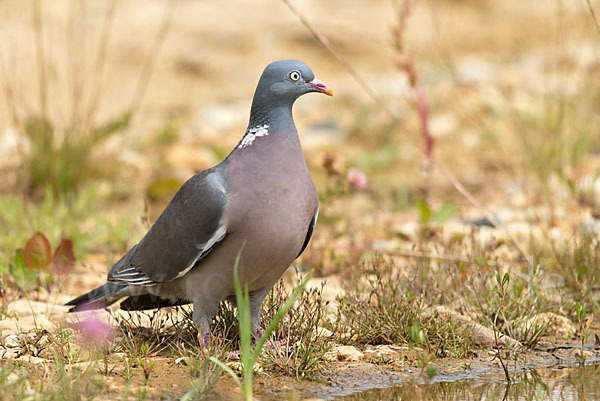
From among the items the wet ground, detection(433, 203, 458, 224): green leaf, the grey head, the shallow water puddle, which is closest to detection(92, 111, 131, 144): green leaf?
detection(433, 203, 458, 224): green leaf

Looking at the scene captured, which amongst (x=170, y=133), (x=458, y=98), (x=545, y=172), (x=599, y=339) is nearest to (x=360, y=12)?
(x=458, y=98)

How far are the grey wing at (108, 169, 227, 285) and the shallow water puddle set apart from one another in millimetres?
826

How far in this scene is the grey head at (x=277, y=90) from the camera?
336 cm

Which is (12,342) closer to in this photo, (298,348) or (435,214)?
(298,348)

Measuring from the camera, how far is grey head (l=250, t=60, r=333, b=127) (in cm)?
336

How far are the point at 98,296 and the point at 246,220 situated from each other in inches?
38.7

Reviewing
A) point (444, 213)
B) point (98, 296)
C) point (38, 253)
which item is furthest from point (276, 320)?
point (444, 213)

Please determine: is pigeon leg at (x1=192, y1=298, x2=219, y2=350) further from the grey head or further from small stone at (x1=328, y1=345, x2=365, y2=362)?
the grey head

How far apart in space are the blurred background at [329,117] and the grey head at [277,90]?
1146 mm

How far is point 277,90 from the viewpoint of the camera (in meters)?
3.36

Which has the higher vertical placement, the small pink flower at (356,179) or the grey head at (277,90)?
the grey head at (277,90)

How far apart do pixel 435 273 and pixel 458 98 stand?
17.0 ft

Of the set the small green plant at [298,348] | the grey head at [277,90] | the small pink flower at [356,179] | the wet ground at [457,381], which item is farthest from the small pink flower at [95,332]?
the small pink flower at [356,179]

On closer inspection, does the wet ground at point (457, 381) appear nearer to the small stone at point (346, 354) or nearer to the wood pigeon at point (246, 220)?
the small stone at point (346, 354)
